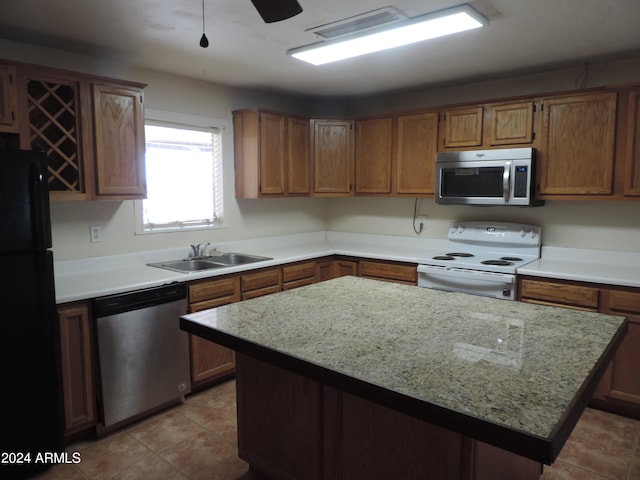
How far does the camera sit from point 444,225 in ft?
13.9

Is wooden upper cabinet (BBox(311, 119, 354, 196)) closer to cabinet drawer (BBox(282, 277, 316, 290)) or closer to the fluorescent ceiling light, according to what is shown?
cabinet drawer (BBox(282, 277, 316, 290))

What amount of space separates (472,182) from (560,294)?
3.66 feet

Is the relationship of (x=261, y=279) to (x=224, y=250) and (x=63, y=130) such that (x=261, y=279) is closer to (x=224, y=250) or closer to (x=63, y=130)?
(x=224, y=250)

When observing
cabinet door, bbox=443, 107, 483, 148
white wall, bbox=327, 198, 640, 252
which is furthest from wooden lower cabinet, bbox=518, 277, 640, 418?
cabinet door, bbox=443, 107, 483, 148

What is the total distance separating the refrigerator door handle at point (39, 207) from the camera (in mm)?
2197

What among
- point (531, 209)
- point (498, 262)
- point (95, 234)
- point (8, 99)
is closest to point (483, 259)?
point (498, 262)

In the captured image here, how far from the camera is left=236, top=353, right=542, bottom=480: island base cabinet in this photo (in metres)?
1.52

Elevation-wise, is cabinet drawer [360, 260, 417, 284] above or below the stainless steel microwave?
below

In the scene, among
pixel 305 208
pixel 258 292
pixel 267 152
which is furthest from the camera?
pixel 305 208

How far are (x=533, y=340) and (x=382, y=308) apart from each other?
651 mm

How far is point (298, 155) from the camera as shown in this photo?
425 centimetres

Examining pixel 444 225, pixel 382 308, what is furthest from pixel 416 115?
pixel 382 308

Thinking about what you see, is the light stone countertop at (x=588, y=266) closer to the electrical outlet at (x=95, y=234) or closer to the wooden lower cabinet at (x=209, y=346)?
the wooden lower cabinet at (x=209, y=346)

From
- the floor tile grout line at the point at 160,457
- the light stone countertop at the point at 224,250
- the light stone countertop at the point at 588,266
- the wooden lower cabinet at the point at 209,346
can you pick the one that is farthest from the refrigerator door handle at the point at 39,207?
the light stone countertop at the point at 588,266
